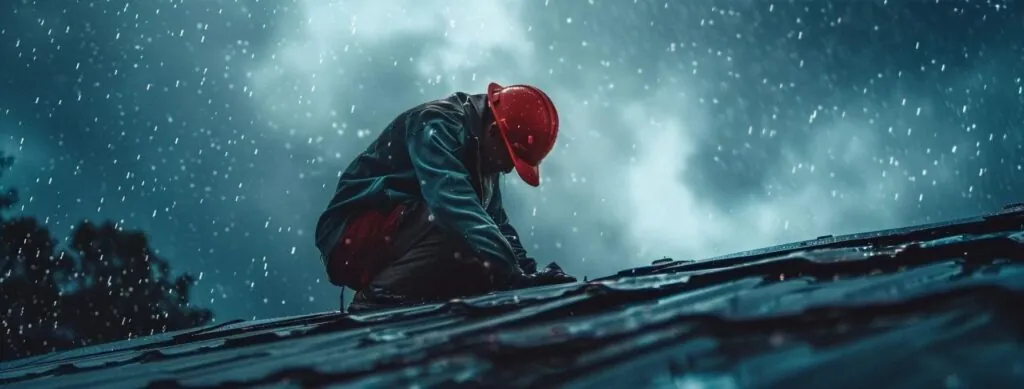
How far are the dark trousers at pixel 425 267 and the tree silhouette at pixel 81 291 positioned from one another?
20248 millimetres

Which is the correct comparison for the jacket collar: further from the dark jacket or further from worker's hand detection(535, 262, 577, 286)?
worker's hand detection(535, 262, 577, 286)

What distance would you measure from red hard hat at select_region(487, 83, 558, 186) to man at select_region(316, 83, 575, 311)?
30 centimetres

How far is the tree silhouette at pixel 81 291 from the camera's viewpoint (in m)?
20.2

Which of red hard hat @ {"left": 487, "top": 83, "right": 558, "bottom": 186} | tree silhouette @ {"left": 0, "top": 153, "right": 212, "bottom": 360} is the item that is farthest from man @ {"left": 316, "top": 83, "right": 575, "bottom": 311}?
tree silhouette @ {"left": 0, "top": 153, "right": 212, "bottom": 360}

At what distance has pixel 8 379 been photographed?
2322mm

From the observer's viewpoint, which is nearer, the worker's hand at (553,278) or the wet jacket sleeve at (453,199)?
the worker's hand at (553,278)

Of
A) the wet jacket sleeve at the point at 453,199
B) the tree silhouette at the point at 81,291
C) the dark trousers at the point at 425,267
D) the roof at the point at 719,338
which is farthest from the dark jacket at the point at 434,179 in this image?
the tree silhouette at the point at 81,291

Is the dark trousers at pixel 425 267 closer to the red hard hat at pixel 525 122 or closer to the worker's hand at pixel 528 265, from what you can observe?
the worker's hand at pixel 528 265

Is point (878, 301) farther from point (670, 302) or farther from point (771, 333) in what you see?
point (670, 302)

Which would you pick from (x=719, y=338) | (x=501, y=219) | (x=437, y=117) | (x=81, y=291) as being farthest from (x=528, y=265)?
(x=81, y=291)

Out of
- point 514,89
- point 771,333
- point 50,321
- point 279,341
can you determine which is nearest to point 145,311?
point 50,321

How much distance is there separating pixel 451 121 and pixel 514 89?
1.17m

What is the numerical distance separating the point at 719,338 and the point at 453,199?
→ 8.37 feet

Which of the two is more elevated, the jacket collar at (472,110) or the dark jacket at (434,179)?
the jacket collar at (472,110)
